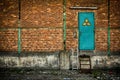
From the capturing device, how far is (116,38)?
1288cm

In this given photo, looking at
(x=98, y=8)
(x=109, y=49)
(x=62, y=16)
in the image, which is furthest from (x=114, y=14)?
(x=62, y=16)

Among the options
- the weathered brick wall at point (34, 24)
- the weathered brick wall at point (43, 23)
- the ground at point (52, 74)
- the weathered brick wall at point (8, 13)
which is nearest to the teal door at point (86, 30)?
the weathered brick wall at point (43, 23)

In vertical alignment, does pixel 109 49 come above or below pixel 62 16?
below

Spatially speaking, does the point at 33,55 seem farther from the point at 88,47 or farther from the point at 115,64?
the point at 115,64

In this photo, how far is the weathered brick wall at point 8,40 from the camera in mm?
12562

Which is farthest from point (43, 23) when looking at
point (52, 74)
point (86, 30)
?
point (52, 74)

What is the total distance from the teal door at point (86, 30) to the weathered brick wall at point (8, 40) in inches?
129

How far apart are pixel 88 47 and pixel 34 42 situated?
9.06 ft

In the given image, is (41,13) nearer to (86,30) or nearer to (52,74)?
(86,30)

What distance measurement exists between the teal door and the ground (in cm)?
138

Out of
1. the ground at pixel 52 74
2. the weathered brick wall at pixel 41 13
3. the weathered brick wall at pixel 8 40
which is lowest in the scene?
the ground at pixel 52 74

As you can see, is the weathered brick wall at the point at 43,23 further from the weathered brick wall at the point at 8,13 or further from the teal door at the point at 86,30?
the teal door at the point at 86,30

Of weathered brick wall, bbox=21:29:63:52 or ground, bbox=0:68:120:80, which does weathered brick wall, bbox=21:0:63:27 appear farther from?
ground, bbox=0:68:120:80

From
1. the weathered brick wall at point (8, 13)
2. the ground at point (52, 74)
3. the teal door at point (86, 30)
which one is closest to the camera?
the ground at point (52, 74)
